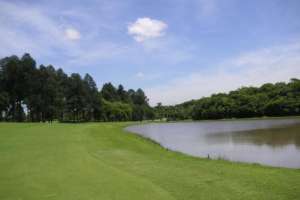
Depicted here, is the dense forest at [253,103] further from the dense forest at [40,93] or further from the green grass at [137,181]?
the green grass at [137,181]

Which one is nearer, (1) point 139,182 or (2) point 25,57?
(1) point 139,182

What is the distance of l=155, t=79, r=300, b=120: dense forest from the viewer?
309 feet

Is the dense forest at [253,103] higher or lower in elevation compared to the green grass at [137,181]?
higher

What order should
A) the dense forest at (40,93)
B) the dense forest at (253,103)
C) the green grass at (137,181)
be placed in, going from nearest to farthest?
the green grass at (137,181) → the dense forest at (40,93) → the dense forest at (253,103)

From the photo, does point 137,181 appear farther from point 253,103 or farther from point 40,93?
point 253,103

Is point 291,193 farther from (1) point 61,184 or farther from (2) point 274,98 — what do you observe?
(2) point 274,98

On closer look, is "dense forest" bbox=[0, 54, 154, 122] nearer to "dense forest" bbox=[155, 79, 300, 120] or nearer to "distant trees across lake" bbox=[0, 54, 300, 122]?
"distant trees across lake" bbox=[0, 54, 300, 122]

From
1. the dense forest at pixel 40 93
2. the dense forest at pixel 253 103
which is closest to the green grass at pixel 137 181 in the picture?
the dense forest at pixel 40 93

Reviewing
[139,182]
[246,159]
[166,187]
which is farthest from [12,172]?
[246,159]

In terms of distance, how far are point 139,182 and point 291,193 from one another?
13.1 feet

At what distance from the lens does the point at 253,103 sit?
10281cm

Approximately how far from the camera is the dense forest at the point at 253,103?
3713 inches

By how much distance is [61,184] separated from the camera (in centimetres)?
887

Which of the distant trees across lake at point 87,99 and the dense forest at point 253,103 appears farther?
the dense forest at point 253,103
